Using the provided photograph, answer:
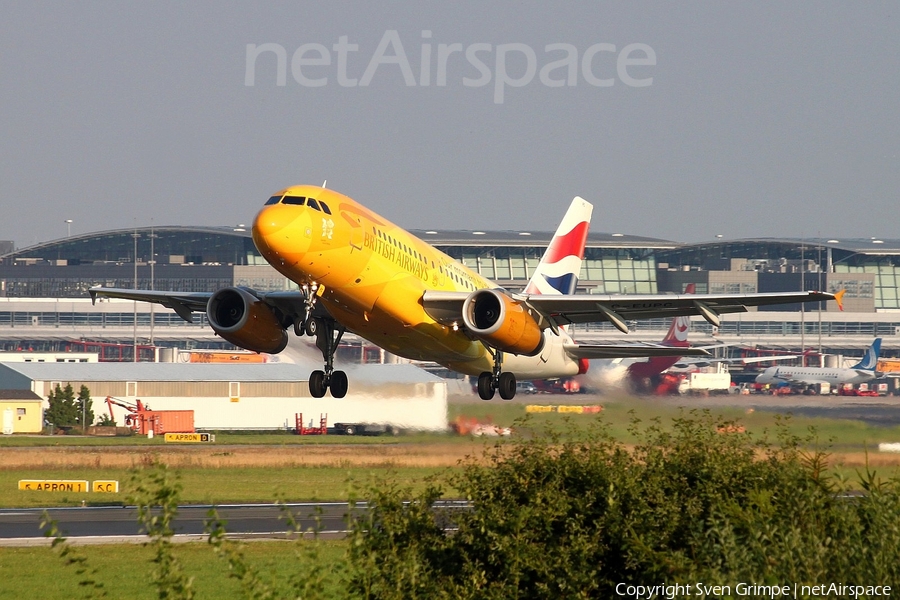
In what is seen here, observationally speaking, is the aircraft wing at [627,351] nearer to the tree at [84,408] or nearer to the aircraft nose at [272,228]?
the aircraft nose at [272,228]

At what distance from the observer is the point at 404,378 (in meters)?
46.8

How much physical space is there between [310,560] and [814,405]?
3284 cm

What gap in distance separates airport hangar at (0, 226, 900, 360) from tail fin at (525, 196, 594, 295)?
74019 mm

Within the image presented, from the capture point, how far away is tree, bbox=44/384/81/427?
72.6 meters

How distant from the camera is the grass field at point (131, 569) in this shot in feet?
82.3

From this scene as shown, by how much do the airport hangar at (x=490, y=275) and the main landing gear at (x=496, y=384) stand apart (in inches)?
3257

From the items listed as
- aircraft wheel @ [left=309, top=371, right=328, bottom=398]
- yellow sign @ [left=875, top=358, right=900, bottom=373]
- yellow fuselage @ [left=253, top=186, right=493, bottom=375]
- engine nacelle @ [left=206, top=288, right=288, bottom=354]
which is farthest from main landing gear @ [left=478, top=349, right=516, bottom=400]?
yellow sign @ [left=875, top=358, right=900, bottom=373]

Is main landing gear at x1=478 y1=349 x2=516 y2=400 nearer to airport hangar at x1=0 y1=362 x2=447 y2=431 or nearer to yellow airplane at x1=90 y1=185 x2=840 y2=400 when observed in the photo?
yellow airplane at x1=90 y1=185 x2=840 y2=400

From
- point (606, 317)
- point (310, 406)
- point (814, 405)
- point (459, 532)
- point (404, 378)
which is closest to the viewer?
point (459, 532)

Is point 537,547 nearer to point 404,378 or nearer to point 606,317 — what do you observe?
point 606,317

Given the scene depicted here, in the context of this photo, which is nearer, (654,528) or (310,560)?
(310,560)

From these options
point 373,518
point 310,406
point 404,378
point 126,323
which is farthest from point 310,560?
point 126,323

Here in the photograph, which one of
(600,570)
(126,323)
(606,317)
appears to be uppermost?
(126,323)

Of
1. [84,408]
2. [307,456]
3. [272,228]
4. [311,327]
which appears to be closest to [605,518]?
[272,228]
